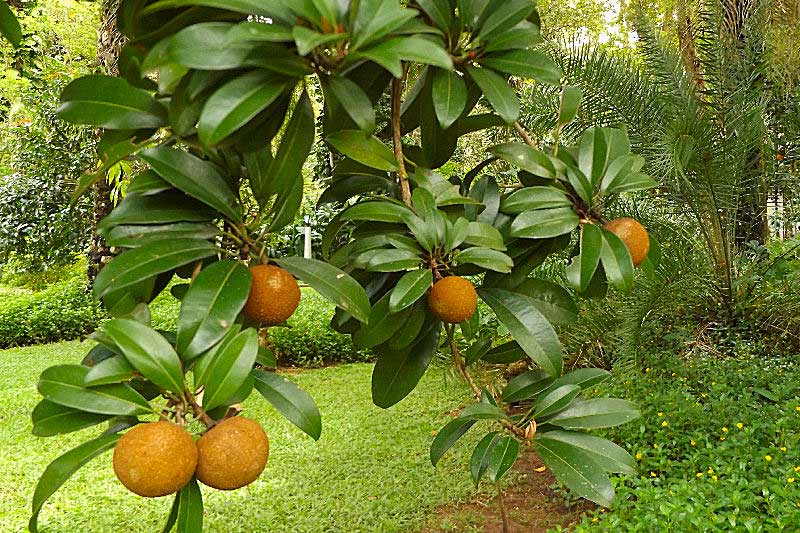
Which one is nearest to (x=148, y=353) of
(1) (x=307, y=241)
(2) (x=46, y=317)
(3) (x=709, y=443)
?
(3) (x=709, y=443)

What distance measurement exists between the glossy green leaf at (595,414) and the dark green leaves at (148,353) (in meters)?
0.46

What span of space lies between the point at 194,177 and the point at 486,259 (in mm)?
313

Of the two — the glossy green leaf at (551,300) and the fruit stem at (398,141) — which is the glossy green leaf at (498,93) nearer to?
the fruit stem at (398,141)

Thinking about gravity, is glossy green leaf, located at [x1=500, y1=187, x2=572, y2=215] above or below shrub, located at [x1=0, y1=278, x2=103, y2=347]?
above

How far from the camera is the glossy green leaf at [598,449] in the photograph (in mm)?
798

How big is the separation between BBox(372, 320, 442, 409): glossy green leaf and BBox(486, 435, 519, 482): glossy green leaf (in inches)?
5.2

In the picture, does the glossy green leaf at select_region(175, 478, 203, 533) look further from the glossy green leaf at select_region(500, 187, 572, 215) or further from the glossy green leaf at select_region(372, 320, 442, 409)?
the glossy green leaf at select_region(500, 187, 572, 215)

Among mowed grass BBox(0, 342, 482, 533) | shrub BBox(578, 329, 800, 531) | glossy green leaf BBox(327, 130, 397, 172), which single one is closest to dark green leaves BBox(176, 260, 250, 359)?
glossy green leaf BBox(327, 130, 397, 172)

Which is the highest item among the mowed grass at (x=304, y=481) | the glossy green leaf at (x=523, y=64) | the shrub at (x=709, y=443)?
the glossy green leaf at (x=523, y=64)

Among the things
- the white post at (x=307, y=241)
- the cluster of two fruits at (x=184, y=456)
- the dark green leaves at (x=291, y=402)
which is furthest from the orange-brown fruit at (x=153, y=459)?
the white post at (x=307, y=241)

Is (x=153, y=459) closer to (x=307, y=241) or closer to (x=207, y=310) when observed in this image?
(x=207, y=310)

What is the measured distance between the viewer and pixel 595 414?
850 millimetres

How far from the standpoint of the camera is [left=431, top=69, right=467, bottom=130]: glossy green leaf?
713 millimetres

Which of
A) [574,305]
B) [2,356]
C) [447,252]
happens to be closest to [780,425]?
[574,305]
